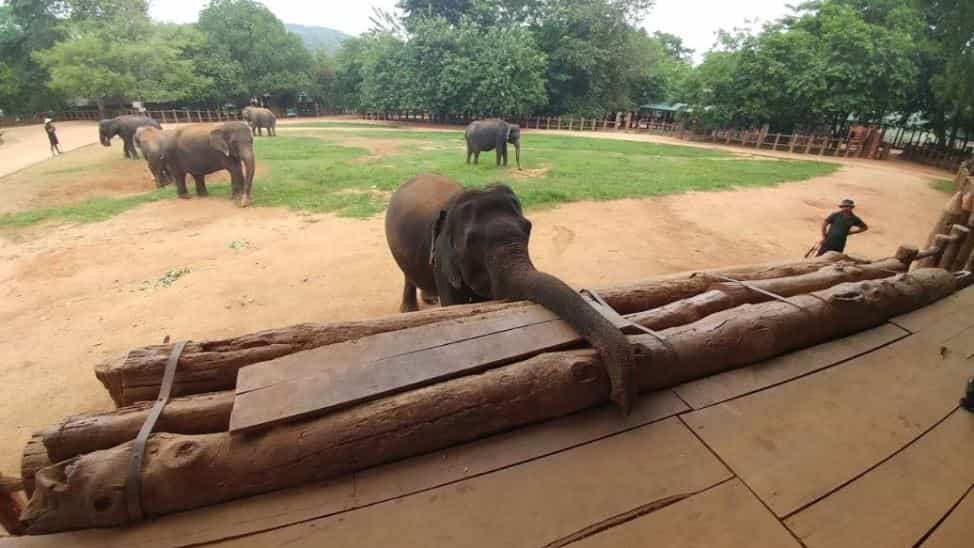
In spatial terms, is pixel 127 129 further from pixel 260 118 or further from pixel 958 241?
pixel 958 241

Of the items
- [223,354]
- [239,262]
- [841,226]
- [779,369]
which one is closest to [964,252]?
[841,226]

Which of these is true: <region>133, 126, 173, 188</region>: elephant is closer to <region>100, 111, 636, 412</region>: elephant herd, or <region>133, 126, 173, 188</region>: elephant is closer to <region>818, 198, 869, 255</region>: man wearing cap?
<region>100, 111, 636, 412</region>: elephant herd

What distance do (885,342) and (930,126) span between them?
3817 cm

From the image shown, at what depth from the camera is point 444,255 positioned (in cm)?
415

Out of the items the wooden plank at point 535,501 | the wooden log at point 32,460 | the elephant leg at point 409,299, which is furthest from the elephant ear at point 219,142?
the wooden plank at point 535,501

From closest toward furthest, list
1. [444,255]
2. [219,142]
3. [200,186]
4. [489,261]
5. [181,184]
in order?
[489,261] < [444,255] < [219,142] < [181,184] < [200,186]

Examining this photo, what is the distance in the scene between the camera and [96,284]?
7188 mm

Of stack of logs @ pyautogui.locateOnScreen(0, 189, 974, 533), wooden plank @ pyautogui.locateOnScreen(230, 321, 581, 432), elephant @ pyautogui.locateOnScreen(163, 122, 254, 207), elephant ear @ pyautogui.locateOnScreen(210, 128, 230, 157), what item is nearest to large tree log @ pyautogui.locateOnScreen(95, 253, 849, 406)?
stack of logs @ pyautogui.locateOnScreen(0, 189, 974, 533)

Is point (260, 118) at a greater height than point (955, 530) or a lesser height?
greater

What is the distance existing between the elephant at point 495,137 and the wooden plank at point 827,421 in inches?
634

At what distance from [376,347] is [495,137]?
674 inches

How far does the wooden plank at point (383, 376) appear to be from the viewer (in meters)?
1.80

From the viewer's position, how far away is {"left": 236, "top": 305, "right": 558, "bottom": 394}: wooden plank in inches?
79.1

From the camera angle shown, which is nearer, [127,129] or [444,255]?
[444,255]
